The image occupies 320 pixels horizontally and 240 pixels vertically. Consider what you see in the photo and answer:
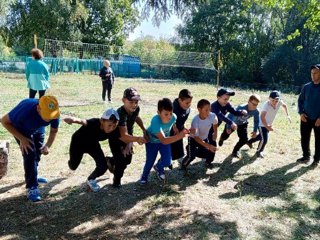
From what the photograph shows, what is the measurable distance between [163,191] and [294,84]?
88.1 feet

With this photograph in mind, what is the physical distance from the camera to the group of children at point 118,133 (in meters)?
3.67

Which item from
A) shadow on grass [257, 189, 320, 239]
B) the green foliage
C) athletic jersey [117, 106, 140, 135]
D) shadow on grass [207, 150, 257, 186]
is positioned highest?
the green foliage

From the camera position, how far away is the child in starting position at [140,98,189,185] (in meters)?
4.24

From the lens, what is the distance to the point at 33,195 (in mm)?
4109

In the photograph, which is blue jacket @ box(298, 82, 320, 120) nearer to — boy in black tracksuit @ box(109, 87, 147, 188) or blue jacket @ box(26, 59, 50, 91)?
boy in black tracksuit @ box(109, 87, 147, 188)

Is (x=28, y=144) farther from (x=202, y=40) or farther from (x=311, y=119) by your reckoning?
(x=202, y=40)

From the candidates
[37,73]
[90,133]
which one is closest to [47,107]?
[90,133]

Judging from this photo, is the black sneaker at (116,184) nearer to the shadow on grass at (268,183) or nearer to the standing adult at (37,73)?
the shadow on grass at (268,183)

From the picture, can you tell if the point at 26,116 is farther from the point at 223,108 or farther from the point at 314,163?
the point at 314,163

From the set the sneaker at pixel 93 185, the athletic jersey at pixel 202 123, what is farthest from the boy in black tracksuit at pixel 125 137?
the athletic jersey at pixel 202 123

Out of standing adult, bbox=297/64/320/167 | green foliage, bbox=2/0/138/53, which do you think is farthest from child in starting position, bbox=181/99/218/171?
green foliage, bbox=2/0/138/53

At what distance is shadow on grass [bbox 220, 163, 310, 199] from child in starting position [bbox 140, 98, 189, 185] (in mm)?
864

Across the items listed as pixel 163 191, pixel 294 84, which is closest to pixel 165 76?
pixel 294 84

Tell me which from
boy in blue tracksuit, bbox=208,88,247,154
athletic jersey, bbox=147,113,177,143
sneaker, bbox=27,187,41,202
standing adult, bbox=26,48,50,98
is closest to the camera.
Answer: sneaker, bbox=27,187,41,202
